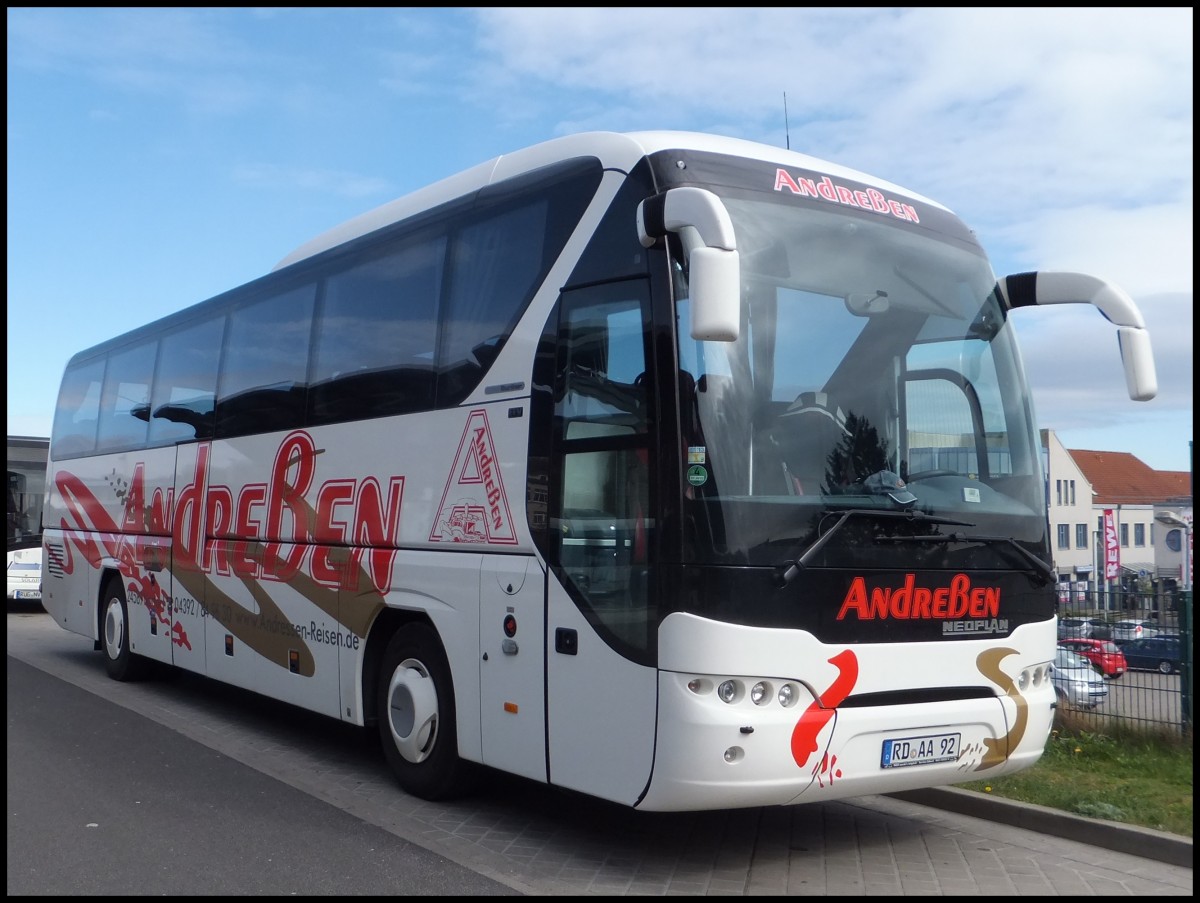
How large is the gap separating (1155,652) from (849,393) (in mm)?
4542

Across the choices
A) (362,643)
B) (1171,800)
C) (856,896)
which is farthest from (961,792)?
(362,643)

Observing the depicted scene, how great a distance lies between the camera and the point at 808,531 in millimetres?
5727

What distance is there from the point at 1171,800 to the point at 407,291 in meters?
5.76

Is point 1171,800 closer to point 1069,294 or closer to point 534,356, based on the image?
point 1069,294

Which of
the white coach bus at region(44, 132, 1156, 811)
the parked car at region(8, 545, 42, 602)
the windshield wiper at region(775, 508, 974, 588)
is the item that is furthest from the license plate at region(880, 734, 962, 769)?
the parked car at region(8, 545, 42, 602)

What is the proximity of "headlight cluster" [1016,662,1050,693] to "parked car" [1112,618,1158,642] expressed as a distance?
285cm

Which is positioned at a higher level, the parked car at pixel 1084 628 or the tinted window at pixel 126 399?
the tinted window at pixel 126 399

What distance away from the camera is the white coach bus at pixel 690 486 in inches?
221

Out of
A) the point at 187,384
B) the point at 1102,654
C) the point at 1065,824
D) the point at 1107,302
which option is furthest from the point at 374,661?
the point at 1102,654

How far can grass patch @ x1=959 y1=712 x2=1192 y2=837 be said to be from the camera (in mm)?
6867

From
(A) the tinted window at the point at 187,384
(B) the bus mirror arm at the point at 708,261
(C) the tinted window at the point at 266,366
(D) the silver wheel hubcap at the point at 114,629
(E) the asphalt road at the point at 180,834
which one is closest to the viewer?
(B) the bus mirror arm at the point at 708,261

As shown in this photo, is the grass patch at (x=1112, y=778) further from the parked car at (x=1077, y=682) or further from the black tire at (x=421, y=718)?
the black tire at (x=421, y=718)

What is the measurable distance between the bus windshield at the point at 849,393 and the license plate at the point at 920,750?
90 centimetres

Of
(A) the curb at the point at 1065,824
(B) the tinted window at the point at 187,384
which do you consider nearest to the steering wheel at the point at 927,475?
(A) the curb at the point at 1065,824
